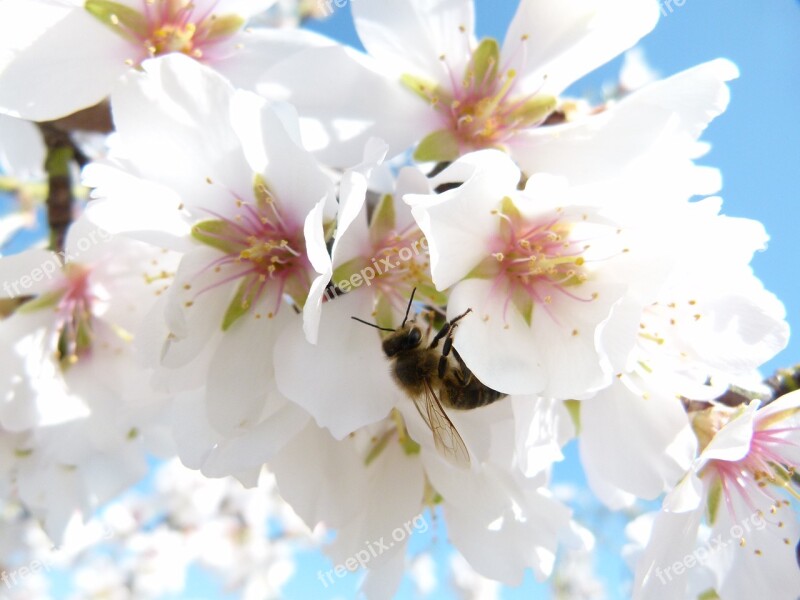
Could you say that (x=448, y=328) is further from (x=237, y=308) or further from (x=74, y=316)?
(x=74, y=316)

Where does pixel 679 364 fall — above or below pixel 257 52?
below

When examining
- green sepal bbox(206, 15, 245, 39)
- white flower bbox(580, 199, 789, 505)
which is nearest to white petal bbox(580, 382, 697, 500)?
white flower bbox(580, 199, 789, 505)

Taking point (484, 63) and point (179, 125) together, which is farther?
point (484, 63)

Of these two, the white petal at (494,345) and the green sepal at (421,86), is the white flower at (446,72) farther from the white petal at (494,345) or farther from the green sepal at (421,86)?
the white petal at (494,345)

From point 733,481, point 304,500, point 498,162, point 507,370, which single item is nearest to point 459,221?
point 498,162

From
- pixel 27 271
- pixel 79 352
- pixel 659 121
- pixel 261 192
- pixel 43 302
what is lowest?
pixel 79 352

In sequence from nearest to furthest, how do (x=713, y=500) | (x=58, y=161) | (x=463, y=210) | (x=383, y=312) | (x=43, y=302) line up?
(x=463, y=210) < (x=383, y=312) < (x=713, y=500) < (x=43, y=302) < (x=58, y=161)

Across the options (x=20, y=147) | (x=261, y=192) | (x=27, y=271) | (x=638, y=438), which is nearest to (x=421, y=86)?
(x=261, y=192)

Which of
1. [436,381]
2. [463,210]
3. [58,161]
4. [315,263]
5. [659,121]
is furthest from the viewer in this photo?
[58,161]
